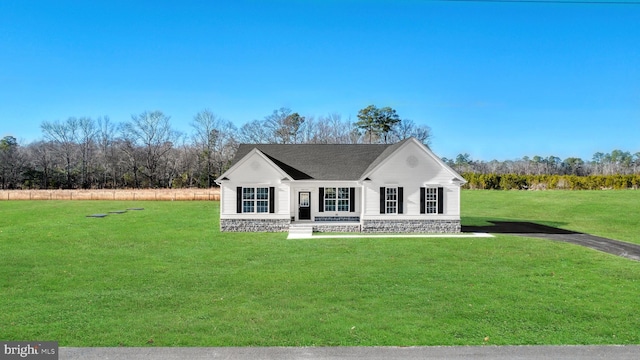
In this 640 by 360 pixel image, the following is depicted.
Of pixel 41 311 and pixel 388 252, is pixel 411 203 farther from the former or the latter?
pixel 41 311

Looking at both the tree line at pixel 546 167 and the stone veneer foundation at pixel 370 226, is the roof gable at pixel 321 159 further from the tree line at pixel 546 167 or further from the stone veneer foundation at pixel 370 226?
the tree line at pixel 546 167

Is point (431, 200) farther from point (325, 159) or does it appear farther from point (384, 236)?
point (325, 159)

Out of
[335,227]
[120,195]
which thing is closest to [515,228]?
[335,227]

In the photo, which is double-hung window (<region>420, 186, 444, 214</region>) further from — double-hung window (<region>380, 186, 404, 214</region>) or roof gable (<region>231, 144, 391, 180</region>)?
roof gable (<region>231, 144, 391, 180</region>)

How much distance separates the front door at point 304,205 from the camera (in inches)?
973

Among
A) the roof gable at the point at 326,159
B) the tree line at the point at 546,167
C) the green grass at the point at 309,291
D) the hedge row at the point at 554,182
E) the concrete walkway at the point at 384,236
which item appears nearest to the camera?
the green grass at the point at 309,291

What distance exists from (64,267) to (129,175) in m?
55.3

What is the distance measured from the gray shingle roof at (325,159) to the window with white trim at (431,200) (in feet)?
10.7

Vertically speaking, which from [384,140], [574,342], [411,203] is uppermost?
[384,140]

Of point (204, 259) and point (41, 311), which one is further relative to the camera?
point (204, 259)

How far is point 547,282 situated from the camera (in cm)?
1196

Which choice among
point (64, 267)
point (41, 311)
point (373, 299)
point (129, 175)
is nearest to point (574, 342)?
point (373, 299)

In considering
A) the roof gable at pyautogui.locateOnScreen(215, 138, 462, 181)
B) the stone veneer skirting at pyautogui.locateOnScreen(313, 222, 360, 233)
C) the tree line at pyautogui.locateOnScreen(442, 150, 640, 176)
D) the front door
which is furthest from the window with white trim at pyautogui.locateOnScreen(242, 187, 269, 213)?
the tree line at pyautogui.locateOnScreen(442, 150, 640, 176)

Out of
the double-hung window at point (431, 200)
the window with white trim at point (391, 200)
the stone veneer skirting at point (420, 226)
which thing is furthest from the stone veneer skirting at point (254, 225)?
the double-hung window at point (431, 200)
